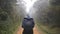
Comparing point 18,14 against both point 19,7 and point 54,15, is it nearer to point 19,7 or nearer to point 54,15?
point 19,7

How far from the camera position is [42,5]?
2.88m

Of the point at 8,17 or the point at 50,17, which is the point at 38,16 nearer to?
the point at 50,17

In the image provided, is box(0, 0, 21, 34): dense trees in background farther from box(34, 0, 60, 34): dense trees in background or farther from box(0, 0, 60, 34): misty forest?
box(34, 0, 60, 34): dense trees in background

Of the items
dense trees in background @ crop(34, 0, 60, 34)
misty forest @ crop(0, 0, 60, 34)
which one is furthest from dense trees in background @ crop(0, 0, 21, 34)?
dense trees in background @ crop(34, 0, 60, 34)

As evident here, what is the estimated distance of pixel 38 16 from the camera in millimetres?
2896

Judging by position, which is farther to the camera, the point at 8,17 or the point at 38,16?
the point at 38,16

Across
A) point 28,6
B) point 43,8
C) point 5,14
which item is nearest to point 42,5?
point 43,8

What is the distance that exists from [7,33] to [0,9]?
339 millimetres

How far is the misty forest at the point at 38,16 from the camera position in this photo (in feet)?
8.25

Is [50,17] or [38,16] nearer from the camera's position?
[50,17]

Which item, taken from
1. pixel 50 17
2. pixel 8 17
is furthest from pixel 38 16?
pixel 8 17

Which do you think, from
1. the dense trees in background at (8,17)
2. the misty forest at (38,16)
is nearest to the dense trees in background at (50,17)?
the misty forest at (38,16)

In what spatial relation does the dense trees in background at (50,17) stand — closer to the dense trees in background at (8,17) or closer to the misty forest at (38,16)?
the misty forest at (38,16)

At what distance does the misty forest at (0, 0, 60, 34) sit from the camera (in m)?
2.52
